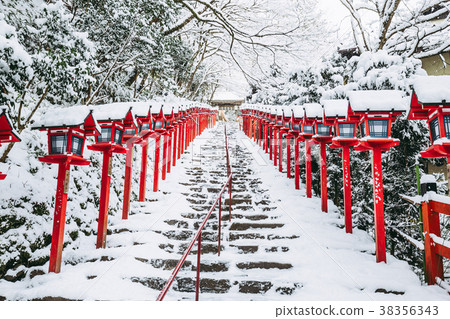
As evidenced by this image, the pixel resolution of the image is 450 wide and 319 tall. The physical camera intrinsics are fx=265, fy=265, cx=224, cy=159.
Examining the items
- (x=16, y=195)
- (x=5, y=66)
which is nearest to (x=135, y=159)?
(x=16, y=195)

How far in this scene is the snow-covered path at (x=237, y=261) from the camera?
3.94 metres

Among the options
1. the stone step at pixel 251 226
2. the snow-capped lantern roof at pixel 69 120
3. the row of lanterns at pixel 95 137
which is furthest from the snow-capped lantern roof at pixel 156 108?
the stone step at pixel 251 226

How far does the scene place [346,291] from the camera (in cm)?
393

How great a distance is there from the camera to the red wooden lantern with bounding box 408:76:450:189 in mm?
3393

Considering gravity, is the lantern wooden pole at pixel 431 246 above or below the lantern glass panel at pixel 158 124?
below

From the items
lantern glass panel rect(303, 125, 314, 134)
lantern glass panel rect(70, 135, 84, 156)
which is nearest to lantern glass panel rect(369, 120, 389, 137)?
lantern glass panel rect(303, 125, 314, 134)

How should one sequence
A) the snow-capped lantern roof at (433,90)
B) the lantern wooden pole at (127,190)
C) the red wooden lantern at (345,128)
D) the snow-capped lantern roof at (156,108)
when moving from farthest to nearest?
1. the snow-capped lantern roof at (156,108)
2. the lantern wooden pole at (127,190)
3. the red wooden lantern at (345,128)
4. the snow-capped lantern roof at (433,90)

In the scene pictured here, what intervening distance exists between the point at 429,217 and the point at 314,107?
368 centimetres

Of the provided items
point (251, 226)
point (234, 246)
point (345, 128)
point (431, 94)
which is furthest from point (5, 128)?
point (345, 128)

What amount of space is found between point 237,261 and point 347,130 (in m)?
3.43

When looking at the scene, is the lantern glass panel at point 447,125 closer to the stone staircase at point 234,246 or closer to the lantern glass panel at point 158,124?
the stone staircase at point 234,246

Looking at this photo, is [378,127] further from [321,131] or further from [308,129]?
[308,129]

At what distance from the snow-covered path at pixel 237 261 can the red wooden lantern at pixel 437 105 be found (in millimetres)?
2097

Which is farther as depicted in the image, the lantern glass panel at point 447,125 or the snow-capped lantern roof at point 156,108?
the snow-capped lantern roof at point 156,108
